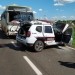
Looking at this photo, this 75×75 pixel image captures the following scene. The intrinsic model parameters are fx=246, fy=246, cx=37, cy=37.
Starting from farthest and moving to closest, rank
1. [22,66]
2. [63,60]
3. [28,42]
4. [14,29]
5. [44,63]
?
[14,29] < [28,42] < [63,60] < [44,63] < [22,66]

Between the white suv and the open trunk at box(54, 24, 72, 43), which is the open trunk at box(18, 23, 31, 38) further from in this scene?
the open trunk at box(54, 24, 72, 43)

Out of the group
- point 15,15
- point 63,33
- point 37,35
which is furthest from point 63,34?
point 15,15

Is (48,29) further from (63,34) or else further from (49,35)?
(63,34)

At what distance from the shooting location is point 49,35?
51.7 feet

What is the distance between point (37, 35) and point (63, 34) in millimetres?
2348

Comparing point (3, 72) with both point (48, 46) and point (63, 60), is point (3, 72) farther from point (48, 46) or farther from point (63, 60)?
point (48, 46)

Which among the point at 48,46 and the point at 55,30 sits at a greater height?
the point at 55,30

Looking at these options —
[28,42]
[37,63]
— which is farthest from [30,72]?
[28,42]

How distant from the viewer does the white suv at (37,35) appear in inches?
585

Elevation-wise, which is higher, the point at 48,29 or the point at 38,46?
the point at 48,29

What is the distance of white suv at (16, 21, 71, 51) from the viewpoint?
14.9 meters

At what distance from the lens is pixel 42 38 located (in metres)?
15.4

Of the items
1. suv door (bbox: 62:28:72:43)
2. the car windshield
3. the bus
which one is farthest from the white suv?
the car windshield

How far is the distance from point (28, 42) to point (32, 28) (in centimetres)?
91
